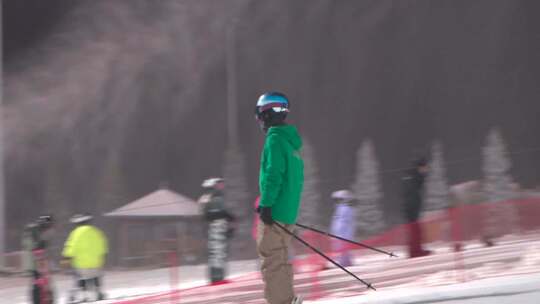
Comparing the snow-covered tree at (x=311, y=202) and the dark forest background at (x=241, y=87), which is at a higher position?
the dark forest background at (x=241, y=87)

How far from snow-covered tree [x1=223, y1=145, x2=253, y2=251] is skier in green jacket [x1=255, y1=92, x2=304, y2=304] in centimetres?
1249

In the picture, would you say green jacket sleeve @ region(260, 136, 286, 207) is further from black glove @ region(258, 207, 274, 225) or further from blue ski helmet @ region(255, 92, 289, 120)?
blue ski helmet @ region(255, 92, 289, 120)

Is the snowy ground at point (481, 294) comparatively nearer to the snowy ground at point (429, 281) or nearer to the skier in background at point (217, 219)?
the snowy ground at point (429, 281)

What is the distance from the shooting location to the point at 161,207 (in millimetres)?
18984

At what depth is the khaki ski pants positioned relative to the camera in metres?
6.30

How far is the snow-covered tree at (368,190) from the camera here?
1733 cm

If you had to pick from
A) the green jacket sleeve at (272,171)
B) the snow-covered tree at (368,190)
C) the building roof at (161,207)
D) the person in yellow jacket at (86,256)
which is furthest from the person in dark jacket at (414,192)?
the building roof at (161,207)

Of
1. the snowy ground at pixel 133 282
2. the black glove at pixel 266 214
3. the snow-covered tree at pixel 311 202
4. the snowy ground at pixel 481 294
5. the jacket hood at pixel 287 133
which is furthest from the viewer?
the snow-covered tree at pixel 311 202

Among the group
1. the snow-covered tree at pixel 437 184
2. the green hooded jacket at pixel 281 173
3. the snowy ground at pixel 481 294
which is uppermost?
the snow-covered tree at pixel 437 184

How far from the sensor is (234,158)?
21.1 meters

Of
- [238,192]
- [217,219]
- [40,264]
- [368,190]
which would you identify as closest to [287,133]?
[217,219]

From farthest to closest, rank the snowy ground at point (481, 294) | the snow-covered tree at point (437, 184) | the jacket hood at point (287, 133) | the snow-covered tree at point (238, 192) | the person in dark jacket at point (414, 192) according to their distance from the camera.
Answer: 1. the snow-covered tree at point (238, 192)
2. the snow-covered tree at point (437, 184)
3. the person in dark jacket at point (414, 192)
4. the snowy ground at point (481, 294)
5. the jacket hood at point (287, 133)

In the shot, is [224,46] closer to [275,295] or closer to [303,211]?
[303,211]

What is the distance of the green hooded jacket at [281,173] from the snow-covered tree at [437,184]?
9172mm
